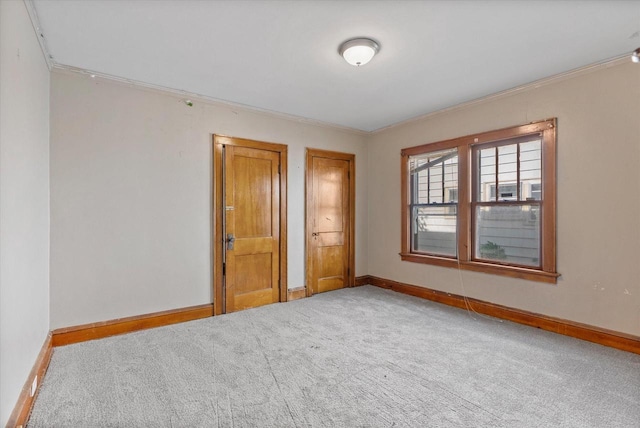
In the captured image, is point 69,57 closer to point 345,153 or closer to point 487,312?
point 345,153

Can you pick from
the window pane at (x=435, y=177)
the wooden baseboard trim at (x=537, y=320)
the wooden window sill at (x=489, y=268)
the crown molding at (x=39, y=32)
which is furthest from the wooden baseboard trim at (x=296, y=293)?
the crown molding at (x=39, y=32)

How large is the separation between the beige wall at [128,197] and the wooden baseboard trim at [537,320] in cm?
301

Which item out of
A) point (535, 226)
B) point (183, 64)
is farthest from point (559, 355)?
point (183, 64)

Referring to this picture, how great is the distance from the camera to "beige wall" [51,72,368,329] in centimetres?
308

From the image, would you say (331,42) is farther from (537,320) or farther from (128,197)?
(537,320)

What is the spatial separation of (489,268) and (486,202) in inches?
32.0

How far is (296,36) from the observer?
Result: 8.34ft

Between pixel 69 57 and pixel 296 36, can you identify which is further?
pixel 69 57

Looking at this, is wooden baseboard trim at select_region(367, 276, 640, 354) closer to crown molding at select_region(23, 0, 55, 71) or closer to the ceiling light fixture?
the ceiling light fixture

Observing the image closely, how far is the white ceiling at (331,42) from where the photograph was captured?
7.25ft

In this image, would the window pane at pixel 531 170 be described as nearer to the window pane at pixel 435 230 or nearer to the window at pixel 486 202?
the window at pixel 486 202

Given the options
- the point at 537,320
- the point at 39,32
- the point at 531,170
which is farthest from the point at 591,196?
the point at 39,32

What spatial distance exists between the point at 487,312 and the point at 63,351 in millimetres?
4484

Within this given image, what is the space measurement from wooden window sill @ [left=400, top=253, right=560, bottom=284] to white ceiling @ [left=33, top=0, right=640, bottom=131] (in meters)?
2.07
